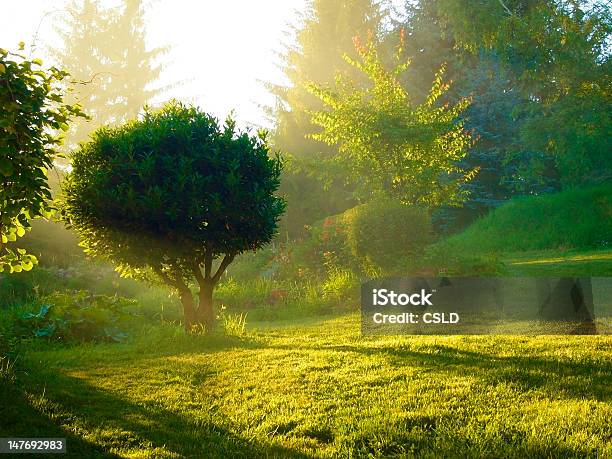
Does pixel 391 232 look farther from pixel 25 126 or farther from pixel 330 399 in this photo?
pixel 25 126

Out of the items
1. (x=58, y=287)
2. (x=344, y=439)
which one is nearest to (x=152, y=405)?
(x=344, y=439)

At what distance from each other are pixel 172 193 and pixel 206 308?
2.40 metres

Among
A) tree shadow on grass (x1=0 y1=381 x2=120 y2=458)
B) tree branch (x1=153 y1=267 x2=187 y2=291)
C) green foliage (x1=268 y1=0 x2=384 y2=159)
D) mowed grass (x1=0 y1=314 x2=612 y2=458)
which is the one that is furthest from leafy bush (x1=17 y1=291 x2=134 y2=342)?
green foliage (x1=268 y1=0 x2=384 y2=159)

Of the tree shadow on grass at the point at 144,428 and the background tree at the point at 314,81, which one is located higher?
the background tree at the point at 314,81

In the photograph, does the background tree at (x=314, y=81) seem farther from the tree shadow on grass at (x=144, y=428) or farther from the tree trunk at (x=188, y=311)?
the tree shadow on grass at (x=144, y=428)

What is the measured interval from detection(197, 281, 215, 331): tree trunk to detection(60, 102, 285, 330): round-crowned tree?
0.04m

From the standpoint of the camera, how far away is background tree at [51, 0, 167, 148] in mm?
42688

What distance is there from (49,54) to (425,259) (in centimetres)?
3695

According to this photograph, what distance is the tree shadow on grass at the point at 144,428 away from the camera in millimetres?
5137

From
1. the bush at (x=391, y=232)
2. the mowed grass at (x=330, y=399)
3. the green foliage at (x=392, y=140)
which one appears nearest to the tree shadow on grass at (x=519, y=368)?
the mowed grass at (x=330, y=399)

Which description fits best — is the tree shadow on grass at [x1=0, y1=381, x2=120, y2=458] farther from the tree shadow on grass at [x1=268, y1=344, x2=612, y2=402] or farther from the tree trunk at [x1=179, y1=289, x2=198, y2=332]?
the tree trunk at [x1=179, y1=289, x2=198, y2=332]

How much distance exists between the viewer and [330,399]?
6.45 m

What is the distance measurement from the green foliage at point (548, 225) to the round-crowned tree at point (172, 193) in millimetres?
13463

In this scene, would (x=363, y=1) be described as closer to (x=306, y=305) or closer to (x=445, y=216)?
(x=445, y=216)
